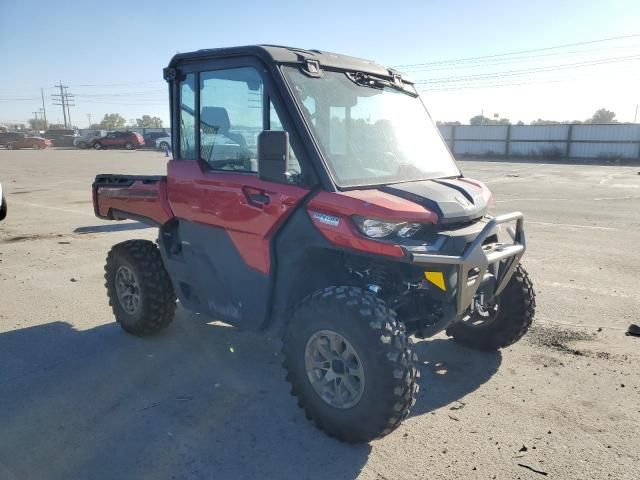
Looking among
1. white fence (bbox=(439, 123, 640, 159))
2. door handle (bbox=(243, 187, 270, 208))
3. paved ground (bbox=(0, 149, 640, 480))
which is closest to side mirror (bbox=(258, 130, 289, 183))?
door handle (bbox=(243, 187, 270, 208))

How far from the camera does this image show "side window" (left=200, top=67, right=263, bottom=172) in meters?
3.55

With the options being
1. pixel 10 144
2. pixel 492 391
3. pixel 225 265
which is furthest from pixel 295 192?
pixel 10 144

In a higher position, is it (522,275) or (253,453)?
(522,275)

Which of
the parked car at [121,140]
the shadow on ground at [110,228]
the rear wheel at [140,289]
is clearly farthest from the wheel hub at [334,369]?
the parked car at [121,140]

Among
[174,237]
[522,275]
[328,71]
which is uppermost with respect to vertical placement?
[328,71]

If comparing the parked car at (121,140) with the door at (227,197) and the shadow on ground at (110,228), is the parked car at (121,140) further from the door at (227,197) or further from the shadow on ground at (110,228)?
the door at (227,197)

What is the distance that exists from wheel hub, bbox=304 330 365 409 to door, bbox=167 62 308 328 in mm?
553

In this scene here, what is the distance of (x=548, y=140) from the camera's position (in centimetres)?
3741

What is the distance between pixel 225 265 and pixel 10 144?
52.1 meters

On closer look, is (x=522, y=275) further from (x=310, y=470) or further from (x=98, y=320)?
(x=98, y=320)

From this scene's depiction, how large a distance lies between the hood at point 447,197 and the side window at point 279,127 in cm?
57

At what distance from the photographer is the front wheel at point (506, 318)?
4.19 m

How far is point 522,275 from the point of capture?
13.9 ft

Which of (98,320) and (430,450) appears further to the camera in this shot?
(98,320)
